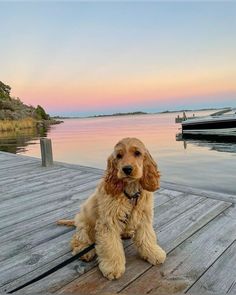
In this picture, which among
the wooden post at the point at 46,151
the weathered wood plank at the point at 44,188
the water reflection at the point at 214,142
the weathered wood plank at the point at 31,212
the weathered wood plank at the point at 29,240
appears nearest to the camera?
the weathered wood plank at the point at 29,240

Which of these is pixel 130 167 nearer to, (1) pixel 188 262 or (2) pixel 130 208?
(2) pixel 130 208

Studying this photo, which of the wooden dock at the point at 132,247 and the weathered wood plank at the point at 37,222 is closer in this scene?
the wooden dock at the point at 132,247

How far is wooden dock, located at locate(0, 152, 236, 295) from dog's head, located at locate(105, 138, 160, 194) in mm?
731

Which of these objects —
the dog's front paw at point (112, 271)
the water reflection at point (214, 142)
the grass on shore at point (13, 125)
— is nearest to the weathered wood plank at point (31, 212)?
the dog's front paw at point (112, 271)

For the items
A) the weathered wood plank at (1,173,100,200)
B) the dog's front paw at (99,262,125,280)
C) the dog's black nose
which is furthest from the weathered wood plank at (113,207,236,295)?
the weathered wood plank at (1,173,100,200)

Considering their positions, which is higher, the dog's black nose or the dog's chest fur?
the dog's black nose

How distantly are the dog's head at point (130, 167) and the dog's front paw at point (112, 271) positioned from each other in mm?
606

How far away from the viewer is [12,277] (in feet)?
7.89

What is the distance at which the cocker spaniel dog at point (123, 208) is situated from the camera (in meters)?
2.28

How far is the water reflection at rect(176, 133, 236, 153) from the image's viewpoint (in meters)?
15.5

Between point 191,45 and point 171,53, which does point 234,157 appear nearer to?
point 191,45

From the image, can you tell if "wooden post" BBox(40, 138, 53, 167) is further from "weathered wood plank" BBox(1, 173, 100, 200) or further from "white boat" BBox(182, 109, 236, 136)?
"white boat" BBox(182, 109, 236, 136)

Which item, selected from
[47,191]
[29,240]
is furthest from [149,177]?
[47,191]

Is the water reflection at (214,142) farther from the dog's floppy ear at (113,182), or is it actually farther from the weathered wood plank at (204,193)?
the dog's floppy ear at (113,182)
